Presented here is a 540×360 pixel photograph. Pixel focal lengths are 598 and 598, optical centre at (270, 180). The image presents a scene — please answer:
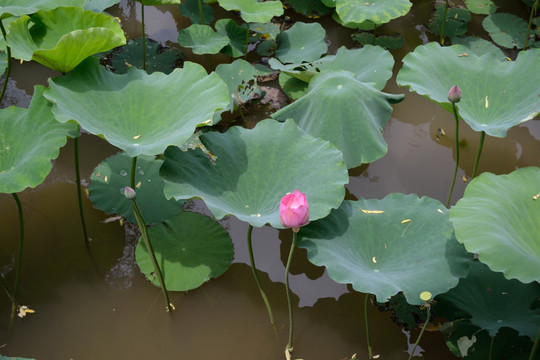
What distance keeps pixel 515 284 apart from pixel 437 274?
0.40 m

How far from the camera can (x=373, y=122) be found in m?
2.71

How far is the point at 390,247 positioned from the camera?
2234 millimetres

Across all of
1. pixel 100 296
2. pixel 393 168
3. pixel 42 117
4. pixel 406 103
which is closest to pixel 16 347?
pixel 100 296

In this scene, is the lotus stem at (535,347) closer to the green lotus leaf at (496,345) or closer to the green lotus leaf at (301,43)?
the green lotus leaf at (496,345)

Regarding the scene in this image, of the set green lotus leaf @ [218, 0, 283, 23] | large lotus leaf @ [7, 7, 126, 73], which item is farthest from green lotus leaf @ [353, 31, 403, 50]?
large lotus leaf @ [7, 7, 126, 73]

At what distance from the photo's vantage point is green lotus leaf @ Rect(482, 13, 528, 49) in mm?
3783

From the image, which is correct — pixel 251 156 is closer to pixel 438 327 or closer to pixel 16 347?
pixel 438 327

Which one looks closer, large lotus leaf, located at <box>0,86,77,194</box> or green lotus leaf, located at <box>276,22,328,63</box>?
large lotus leaf, located at <box>0,86,77,194</box>

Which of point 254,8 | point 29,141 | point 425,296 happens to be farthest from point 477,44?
point 29,141

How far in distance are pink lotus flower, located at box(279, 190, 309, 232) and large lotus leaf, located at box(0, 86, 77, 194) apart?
2.86 ft

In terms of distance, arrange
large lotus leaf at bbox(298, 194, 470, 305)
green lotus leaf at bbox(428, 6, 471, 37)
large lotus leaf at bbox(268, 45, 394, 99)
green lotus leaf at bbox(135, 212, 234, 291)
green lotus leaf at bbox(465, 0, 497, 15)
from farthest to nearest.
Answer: green lotus leaf at bbox(465, 0, 497, 15), green lotus leaf at bbox(428, 6, 471, 37), large lotus leaf at bbox(268, 45, 394, 99), green lotus leaf at bbox(135, 212, 234, 291), large lotus leaf at bbox(298, 194, 470, 305)

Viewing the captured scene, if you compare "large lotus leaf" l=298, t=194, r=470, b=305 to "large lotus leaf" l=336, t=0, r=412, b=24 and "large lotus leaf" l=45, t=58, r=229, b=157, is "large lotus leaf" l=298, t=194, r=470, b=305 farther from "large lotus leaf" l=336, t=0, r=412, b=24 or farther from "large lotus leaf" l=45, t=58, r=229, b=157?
"large lotus leaf" l=336, t=0, r=412, b=24

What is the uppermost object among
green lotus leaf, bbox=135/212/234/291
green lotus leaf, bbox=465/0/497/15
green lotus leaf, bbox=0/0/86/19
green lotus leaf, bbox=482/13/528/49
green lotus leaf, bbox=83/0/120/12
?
green lotus leaf, bbox=0/0/86/19

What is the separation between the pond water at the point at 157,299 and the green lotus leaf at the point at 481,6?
4.94 feet
